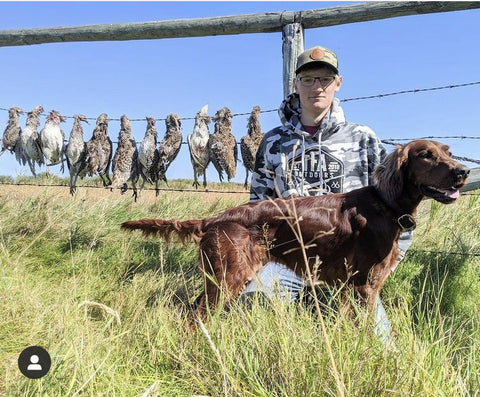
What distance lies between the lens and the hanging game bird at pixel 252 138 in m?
4.99

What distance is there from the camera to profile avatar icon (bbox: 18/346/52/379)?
61.7 inches

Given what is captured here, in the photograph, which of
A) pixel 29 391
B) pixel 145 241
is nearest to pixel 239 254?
pixel 29 391

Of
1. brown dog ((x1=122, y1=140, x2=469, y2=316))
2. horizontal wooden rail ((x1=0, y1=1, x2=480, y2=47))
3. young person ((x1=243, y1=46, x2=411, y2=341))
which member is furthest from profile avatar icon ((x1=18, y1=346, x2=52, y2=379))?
horizontal wooden rail ((x1=0, y1=1, x2=480, y2=47))

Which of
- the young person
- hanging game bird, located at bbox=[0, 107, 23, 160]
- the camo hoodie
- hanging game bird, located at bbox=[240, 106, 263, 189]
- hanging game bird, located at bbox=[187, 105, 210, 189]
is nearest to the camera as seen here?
the young person

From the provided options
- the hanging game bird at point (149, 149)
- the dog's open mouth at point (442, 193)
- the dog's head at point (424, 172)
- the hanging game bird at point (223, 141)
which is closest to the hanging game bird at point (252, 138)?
the hanging game bird at point (223, 141)

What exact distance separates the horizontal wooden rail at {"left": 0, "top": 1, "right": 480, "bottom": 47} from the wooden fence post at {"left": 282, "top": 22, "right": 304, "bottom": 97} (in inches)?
2.1

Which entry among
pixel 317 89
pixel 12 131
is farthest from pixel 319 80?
pixel 12 131

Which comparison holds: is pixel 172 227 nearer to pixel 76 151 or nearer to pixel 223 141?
pixel 223 141

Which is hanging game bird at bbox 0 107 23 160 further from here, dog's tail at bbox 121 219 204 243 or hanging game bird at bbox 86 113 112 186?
dog's tail at bbox 121 219 204 243

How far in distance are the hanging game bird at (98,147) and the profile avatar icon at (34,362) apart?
4164 millimetres

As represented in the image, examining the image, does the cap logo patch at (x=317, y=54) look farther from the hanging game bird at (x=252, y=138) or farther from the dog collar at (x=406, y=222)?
the hanging game bird at (x=252, y=138)

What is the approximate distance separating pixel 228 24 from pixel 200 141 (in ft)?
4.96

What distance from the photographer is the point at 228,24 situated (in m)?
4.05

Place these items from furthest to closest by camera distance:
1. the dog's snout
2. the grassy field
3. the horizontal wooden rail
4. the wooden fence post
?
the wooden fence post → the horizontal wooden rail → the dog's snout → the grassy field
